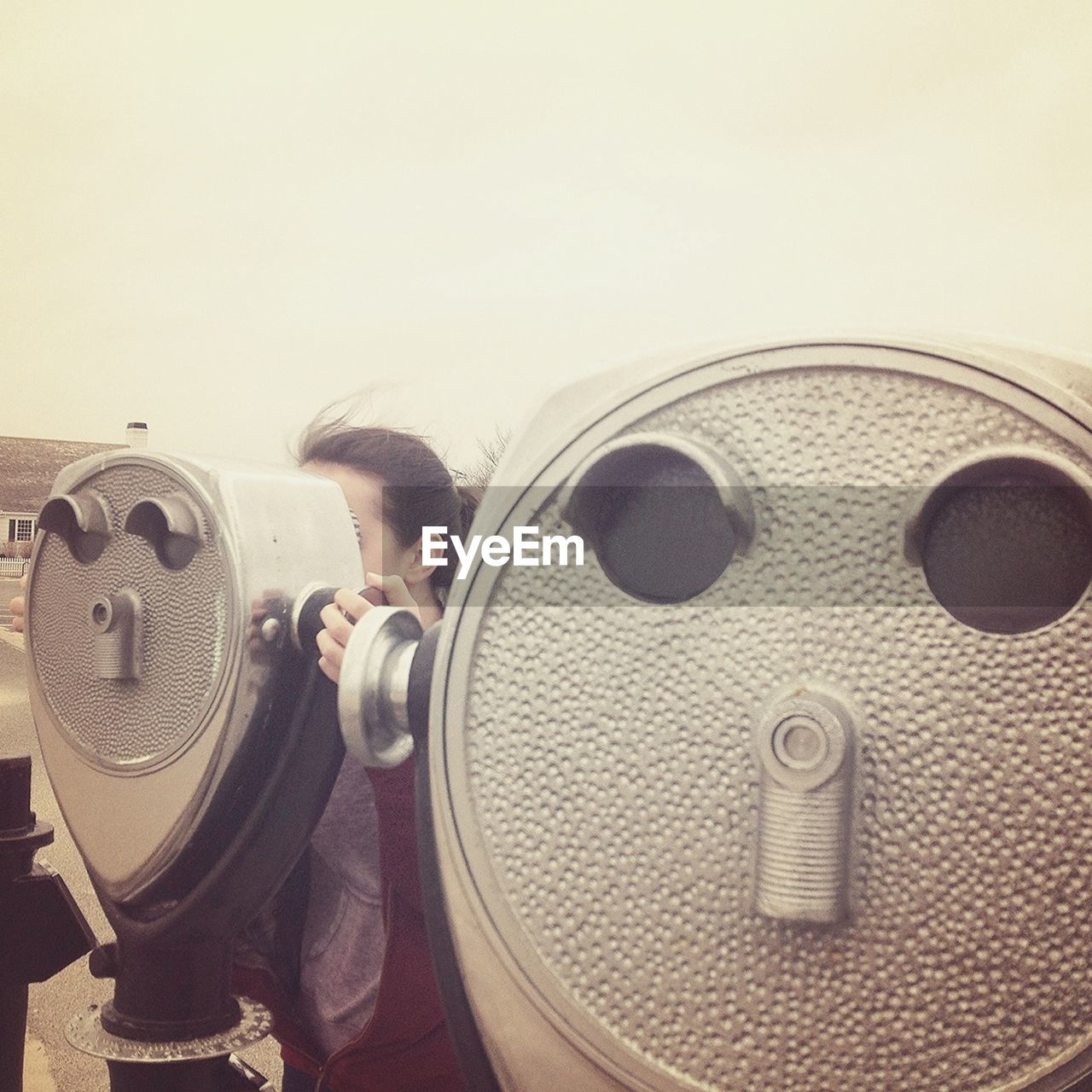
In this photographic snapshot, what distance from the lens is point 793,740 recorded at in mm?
359

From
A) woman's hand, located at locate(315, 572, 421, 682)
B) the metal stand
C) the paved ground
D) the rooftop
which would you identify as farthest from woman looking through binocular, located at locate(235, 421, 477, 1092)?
the rooftop

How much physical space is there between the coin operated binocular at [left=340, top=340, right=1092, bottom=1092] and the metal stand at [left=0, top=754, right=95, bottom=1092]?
1.29 feet

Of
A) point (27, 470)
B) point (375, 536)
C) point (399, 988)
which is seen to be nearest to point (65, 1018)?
point (27, 470)

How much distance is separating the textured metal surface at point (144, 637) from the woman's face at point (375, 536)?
1.27ft

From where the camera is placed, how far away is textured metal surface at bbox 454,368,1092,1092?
1.15 feet

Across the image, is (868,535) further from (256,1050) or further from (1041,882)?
(256,1050)

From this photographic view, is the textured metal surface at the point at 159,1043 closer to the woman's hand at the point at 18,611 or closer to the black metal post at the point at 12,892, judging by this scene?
the black metal post at the point at 12,892

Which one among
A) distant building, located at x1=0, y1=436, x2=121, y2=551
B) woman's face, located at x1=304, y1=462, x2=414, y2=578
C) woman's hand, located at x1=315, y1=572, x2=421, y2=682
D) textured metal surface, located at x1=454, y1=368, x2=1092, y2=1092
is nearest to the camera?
textured metal surface, located at x1=454, y1=368, x2=1092, y2=1092

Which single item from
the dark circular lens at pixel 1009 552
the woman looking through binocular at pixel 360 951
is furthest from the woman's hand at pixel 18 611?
the dark circular lens at pixel 1009 552

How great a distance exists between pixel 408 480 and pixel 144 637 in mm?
501

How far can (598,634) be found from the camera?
0.40 metres

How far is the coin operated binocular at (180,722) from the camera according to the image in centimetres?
57

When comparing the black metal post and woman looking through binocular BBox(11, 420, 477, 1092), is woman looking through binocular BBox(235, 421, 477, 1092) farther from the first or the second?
the black metal post

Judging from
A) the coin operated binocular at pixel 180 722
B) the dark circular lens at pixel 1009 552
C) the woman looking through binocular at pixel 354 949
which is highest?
the dark circular lens at pixel 1009 552
